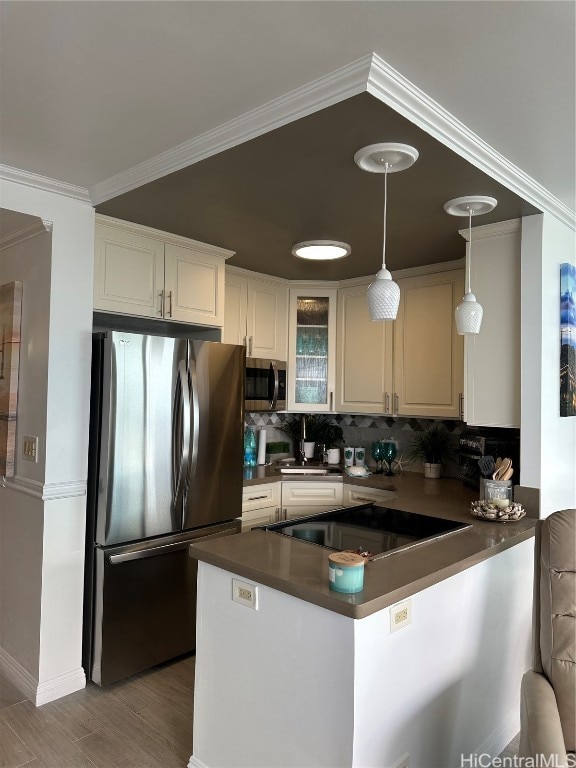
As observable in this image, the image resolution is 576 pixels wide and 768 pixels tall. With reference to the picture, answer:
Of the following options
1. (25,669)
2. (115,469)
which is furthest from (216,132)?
(25,669)

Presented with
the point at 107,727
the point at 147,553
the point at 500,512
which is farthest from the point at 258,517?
the point at 500,512

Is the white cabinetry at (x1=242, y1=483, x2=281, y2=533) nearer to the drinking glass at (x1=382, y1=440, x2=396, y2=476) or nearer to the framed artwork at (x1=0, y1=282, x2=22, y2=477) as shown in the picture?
the drinking glass at (x1=382, y1=440, x2=396, y2=476)

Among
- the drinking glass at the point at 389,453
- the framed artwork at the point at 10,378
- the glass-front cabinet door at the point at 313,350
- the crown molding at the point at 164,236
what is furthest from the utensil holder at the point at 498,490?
the framed artwork at the point at 10,378

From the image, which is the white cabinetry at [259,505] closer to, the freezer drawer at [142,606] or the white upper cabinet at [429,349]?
the freezer drawer at [142,606]

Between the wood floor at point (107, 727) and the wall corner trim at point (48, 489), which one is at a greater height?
the wall corner trim at point (48, 489)

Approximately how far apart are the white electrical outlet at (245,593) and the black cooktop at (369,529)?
0.38 m

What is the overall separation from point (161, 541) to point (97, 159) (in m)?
1.81

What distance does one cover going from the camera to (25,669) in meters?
2.69

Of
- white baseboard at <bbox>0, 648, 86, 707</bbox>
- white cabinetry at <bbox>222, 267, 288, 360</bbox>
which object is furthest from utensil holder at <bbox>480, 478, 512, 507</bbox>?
white baseboard at <bbox>0, 648, 86, 707</bbox>

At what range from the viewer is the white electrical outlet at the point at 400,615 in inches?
67.6

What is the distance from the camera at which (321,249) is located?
3.18 m

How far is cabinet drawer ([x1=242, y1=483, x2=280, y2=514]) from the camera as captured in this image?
3.58m

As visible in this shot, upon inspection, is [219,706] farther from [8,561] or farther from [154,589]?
[8,561]

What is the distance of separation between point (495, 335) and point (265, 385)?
1654 mm
